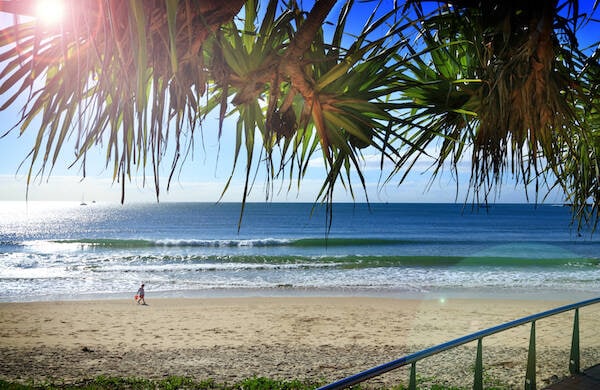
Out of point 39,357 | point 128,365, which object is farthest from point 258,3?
point 39,357

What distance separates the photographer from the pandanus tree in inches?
35.0

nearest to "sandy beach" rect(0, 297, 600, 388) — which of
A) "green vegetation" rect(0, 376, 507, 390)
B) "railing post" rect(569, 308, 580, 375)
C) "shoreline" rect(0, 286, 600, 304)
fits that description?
"railing post" rect(569, 308, 580, 375)

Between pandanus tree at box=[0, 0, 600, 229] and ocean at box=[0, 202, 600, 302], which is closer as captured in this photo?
pandanus tree at box=[0, 0, 600, 229]

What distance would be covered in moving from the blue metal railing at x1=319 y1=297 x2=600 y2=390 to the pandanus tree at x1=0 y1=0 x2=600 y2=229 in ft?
2.12

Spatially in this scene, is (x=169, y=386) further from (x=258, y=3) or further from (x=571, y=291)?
(x=571, y=291)

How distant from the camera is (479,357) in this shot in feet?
9.12

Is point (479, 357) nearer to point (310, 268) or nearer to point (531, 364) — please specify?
point (531, 364)

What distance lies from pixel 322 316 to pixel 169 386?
6753 millimetres

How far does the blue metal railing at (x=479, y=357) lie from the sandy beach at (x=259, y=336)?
0.06 metres

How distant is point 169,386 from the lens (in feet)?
22.9

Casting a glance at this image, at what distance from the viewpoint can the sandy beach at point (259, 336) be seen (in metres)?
4.03

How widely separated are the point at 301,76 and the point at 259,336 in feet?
34.4

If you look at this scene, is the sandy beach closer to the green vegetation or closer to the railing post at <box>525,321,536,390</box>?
the railing post at <box>525,321,536,390</box>

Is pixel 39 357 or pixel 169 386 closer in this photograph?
pixel 169 386
